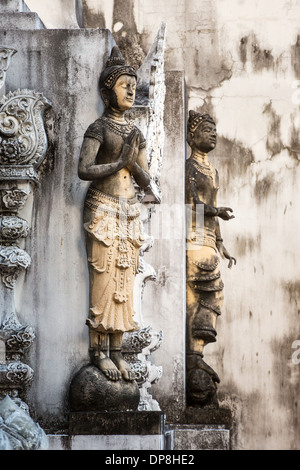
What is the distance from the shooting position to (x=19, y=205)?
8656 millimetres

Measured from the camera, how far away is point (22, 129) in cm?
866

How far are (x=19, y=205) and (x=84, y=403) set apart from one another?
4.77 feet

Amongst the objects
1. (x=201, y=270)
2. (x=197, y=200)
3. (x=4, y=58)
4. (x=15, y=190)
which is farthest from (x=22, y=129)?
(x=201, y=270)

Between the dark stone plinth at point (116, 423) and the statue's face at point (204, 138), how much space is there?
4.30 metres

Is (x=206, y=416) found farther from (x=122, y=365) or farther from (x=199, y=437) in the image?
(x=122, y=365)

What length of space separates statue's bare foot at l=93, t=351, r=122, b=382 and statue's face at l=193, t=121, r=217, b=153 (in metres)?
3.94

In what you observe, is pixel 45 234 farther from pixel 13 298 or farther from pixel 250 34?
pixel 250 34

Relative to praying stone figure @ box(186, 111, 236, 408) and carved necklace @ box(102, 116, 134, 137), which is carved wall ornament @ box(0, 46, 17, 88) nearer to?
carved necklace @ box(102, 116, 134, 137)

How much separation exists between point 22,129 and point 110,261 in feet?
3.67

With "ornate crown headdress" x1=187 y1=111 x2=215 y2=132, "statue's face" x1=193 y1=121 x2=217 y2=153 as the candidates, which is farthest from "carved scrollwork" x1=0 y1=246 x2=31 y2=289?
"ornate crown headdress" x1=187 y1=111 x2=215 y2=132

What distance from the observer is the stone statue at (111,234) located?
8492 millimetres

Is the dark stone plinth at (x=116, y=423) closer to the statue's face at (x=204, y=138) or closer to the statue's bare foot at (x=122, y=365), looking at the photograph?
the statue's bare foot at (x=122, y=365)

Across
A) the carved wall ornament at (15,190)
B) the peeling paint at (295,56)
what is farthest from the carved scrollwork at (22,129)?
the peeling paint at (295,56)

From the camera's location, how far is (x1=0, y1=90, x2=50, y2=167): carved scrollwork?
8.62 metres
